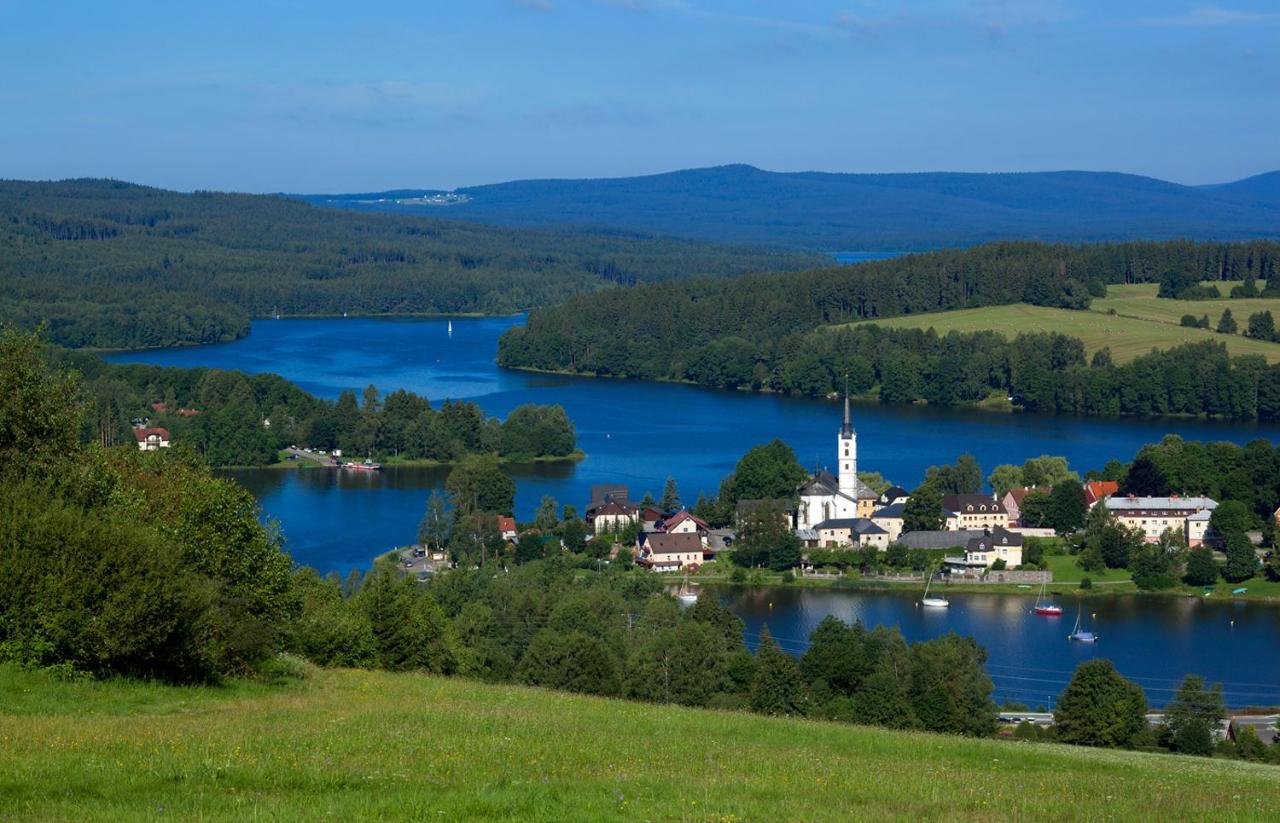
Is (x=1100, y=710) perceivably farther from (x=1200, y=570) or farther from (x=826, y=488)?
(x=826, y=488)

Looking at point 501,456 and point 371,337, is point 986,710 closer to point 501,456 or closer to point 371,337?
point 501,456

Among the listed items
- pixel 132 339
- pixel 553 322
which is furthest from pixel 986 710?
Result: pixel 132 339

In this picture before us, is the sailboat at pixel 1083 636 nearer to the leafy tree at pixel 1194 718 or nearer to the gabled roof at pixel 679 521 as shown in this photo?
the leafy tree at pixel 1194 718

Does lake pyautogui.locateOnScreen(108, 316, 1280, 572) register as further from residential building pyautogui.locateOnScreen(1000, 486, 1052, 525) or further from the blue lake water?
residential building pyautogui.locateOnScreen(1000, 486, 1052, 525)

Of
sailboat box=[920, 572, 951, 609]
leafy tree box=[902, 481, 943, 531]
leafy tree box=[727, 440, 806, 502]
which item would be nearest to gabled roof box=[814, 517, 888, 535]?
leafy tree box=[902, 481, 943, 531]

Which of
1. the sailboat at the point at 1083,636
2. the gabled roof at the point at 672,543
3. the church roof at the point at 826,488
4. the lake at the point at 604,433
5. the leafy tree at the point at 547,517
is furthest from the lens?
the lake at the point at 604,433

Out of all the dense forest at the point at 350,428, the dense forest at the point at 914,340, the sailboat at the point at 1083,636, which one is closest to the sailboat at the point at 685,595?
the sailboat at the point at 1083,636
